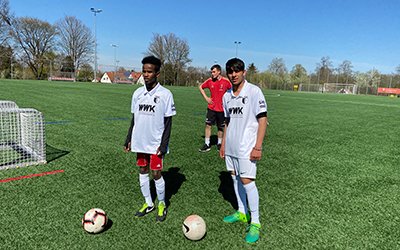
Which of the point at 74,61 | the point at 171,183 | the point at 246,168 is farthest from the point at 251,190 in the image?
the point at 74,61

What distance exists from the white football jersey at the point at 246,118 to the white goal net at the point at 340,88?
70.6 metres

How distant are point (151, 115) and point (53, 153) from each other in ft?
12.1

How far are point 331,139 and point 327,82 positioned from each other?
235 feet

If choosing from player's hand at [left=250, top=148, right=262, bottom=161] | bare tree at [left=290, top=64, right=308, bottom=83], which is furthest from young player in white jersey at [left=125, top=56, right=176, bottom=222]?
bare tree at [left=290, top=64, right=308, bottom=83]

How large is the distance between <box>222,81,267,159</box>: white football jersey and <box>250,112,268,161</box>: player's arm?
5 cm

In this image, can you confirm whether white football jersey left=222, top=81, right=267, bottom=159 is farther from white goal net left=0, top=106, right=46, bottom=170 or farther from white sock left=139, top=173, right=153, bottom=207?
white goal net left=0, top=106, right=46, bottom=170

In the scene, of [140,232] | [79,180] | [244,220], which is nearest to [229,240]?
[244,220]

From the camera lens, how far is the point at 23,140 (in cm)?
586

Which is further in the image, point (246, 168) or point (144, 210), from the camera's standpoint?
point (144, 210)

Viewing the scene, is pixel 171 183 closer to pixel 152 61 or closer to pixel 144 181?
pixel 144 181

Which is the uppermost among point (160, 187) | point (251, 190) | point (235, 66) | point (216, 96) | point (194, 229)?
point (235, 66)

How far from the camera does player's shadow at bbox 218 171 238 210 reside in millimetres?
4163

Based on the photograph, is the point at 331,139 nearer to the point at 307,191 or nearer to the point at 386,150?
the point at 386,150

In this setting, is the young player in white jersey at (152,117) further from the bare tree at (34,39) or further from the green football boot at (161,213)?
the bare tree at (34,39)
